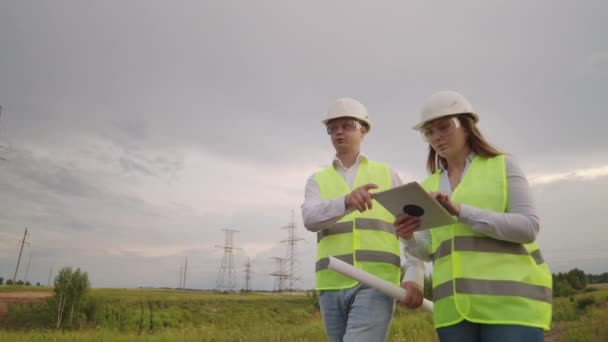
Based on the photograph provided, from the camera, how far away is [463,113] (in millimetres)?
2676

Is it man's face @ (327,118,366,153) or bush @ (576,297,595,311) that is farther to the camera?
bush @ (576,297,595,311)

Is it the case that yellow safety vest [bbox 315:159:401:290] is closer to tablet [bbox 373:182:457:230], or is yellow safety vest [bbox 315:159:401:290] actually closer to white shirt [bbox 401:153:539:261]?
tablet [bbox 373:182:457:230]

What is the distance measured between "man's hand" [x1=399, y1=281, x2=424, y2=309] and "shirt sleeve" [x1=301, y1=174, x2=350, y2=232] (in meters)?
0.68

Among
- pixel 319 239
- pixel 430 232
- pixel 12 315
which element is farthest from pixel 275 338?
pixel 12 315

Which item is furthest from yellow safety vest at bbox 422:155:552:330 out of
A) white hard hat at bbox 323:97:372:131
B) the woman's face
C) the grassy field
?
the grassy field

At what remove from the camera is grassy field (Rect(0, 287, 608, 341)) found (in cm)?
1071

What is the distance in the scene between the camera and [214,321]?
32.4m

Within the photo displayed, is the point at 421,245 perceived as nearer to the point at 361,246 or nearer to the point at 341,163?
the point at 361,246

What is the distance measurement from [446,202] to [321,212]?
1.11 m

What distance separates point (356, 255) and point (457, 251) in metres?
1.01

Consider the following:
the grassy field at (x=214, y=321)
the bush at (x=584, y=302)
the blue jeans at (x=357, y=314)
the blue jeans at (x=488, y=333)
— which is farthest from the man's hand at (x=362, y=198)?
the bush at (x=584, y=302)

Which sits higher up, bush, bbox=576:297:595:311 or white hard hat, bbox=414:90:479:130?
white hard hat, bbox=414:90:479:130

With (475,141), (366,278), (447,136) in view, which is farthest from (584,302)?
(447,136)

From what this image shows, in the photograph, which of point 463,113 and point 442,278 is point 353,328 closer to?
point 442,278
